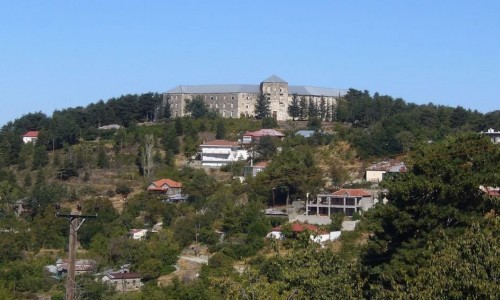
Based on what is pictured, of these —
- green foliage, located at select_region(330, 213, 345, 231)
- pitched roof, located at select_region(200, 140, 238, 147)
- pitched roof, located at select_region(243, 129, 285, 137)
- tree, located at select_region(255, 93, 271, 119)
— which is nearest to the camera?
green foliage, located at select_region(330, 213, 345, 231)

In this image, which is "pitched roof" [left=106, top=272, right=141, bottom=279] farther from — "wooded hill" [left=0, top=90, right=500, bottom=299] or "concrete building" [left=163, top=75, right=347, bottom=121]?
"concrete building" [left=163, top=75, right=347, bottom=121]

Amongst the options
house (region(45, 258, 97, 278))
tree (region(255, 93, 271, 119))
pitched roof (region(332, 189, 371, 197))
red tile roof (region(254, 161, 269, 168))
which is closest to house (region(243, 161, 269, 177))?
red tile roof (region(254, 161, 269, 168))

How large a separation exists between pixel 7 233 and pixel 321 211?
976 cm

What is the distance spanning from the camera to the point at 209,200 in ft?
91.2

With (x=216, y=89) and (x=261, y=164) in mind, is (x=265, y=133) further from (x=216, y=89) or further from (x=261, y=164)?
(x=216, y=89)

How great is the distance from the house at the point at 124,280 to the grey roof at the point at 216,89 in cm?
2630

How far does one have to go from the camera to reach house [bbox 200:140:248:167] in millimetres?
35412

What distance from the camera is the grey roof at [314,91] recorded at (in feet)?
160

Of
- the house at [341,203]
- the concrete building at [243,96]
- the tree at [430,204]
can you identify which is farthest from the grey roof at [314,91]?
the tree at [430,204]

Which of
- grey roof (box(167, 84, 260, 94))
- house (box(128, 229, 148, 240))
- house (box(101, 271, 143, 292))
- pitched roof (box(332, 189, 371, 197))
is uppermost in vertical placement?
grey roof (box(167, 84, 260, 94))

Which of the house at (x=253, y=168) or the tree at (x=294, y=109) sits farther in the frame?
the tree at (x=294, y=109)

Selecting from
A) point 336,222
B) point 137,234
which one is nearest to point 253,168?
point 137,234

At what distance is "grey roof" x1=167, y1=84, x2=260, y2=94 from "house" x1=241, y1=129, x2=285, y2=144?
32.7ft

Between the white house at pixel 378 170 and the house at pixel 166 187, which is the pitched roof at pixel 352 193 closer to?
the white house at pixel 378 170
